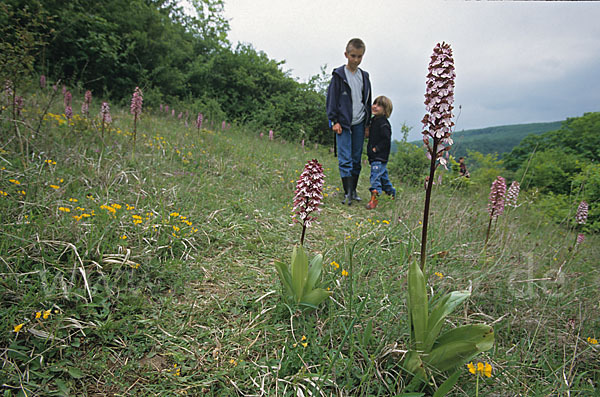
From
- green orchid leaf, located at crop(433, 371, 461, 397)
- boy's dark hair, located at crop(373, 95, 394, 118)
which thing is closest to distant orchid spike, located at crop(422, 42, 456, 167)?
green orchid leaf, located at crop(433, 371, 461, 397)

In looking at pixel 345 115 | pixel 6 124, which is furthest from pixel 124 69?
pixel 345 115

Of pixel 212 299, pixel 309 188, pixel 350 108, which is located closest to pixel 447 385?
pixel 309 188

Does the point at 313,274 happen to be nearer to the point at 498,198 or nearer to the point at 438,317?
the point at 438,317

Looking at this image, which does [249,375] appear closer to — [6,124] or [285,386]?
[285,386]

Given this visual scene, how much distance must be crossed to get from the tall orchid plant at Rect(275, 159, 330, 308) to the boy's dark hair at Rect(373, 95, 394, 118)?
3.97 meters

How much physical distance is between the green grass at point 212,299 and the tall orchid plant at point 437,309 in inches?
4.9

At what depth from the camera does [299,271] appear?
189 centimetres

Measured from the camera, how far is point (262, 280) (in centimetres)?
241

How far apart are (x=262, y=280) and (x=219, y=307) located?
455 millimetres

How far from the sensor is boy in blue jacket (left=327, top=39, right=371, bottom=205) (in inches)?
193

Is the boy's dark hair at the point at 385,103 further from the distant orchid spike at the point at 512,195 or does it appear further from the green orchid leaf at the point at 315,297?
the green orchid leaf at the point at 315,297

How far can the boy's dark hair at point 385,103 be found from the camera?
541 centimetres

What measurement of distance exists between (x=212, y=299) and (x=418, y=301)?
1453 millimetres

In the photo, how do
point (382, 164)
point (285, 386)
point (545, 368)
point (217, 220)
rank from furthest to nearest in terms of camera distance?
point (382, 164) < point (217, 220) < point (545, 368) < point (285, 386)
